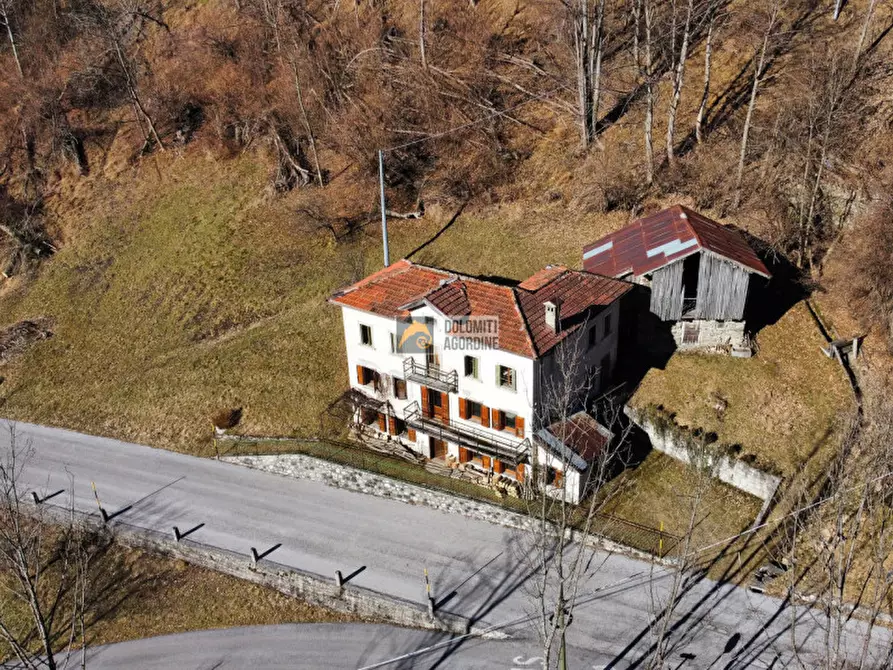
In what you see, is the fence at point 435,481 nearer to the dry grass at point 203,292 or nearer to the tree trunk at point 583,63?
the dry grass at point 203,292

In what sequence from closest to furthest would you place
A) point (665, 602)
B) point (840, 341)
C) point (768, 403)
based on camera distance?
1. point (665, 602)
2. point (768, 403)
3. point (840, 341)

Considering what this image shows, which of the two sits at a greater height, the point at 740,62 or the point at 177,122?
the point at 740,62

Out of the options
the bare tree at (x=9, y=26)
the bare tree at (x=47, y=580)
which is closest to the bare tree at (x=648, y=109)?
the bare tree at (x=47, y=580)

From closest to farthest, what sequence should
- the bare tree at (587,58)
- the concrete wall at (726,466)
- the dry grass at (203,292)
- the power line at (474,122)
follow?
1. the concrete wall at (726,466)
2. the dry grass at (203,292)
3. the bare tree at (587,58)
4. the power line at (474,122)

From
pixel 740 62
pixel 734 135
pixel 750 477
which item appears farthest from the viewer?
pixel 740 62

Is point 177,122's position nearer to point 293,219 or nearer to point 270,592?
point 293,219

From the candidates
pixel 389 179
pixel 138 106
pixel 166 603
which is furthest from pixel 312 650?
pixel 138 106

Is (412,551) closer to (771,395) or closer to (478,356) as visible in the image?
(478,356)

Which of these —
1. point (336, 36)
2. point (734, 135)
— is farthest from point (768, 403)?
point (336, 36)
